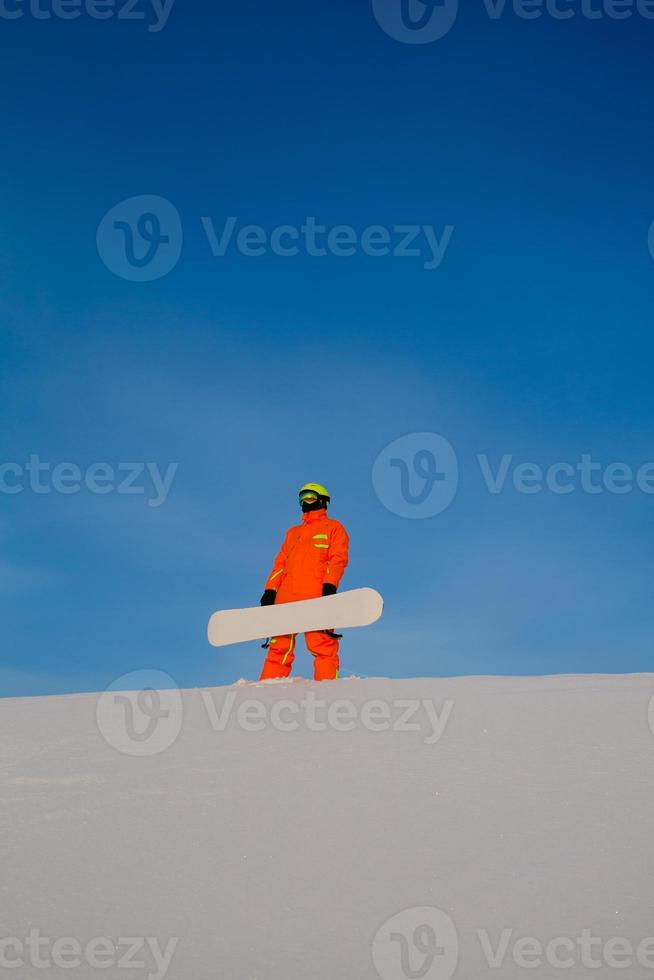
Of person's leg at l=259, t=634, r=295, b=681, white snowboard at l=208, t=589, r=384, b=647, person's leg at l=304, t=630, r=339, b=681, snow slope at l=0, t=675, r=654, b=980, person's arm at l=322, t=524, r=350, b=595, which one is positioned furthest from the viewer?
person's arm at l=322, t=524, r=350, b=595

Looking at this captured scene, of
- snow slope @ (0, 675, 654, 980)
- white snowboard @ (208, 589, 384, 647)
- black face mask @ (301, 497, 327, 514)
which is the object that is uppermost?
black face mask @ (301, 497, 327, 514)

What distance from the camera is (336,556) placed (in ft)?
24.6

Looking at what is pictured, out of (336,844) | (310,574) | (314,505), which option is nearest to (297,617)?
(310,574)

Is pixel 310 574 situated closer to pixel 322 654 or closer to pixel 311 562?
pixel 311 562

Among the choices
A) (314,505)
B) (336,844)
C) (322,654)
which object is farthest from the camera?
(314,505)

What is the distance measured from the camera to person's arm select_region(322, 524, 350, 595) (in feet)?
24.4

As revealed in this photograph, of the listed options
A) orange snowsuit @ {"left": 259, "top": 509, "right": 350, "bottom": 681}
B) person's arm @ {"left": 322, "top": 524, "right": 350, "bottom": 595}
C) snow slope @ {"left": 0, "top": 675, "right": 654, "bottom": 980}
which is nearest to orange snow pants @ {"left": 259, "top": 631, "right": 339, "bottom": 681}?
orange snowsuit @ {"left": 259, "top": 509, "right": 350, "bottom": 681}

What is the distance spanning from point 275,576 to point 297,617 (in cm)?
72

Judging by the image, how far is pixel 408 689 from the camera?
582 centimetres

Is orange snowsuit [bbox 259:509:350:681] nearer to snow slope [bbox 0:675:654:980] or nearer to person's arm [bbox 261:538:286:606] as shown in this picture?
person's arm [bbox 261:538:286:606]

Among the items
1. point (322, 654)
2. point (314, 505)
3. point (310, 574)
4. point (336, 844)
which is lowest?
point (336, 844)

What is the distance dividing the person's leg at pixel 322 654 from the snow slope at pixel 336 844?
6.12 feet

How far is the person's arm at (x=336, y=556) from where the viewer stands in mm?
7426

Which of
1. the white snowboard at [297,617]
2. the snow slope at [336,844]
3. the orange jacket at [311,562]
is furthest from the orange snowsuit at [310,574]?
the snow slope at [336,844]
